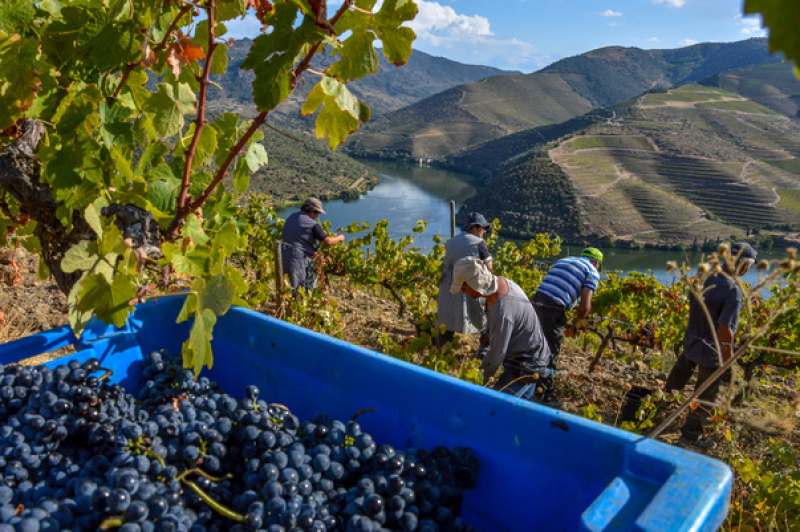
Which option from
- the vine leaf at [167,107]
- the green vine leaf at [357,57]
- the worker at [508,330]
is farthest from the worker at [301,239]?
the green vine leaf at [357,57]

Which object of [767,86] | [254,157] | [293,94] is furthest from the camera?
[767,86]

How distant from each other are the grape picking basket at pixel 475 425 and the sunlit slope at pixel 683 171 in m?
39.3

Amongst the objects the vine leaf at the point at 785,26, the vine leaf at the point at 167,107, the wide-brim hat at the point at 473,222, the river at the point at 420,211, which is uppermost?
the vine leaf at the point at 167,107

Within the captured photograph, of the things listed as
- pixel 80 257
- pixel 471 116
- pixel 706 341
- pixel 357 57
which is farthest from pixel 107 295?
pixel 471 116

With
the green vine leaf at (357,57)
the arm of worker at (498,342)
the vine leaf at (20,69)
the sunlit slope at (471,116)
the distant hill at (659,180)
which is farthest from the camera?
the sunlit slope at (471,116)

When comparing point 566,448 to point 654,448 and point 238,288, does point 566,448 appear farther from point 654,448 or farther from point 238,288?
point 238,288

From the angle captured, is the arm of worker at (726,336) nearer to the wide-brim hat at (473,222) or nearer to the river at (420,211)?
the wide-brim hat at (473,222)

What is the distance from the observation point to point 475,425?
1.15 m

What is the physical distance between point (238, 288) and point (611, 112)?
74.5 metres

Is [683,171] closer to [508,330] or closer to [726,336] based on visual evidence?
[726,336]

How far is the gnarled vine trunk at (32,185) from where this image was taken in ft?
5.15

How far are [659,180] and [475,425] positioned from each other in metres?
52.2

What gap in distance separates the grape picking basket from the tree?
0.83 ft

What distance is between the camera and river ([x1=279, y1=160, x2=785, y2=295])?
29359mm
